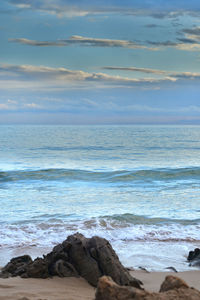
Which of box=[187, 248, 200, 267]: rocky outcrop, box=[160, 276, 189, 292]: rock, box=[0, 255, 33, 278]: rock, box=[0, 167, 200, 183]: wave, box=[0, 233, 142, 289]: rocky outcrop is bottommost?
box=[0, 167, 200, 183]: wave

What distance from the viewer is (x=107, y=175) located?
25.6m

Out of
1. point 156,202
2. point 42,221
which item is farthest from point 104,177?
point 42,221

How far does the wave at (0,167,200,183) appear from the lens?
24.3 metres

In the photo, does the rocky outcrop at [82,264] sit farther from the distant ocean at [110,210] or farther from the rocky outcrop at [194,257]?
the rocky outcrop at [194,257]

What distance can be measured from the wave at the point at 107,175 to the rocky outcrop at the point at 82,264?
699 inches

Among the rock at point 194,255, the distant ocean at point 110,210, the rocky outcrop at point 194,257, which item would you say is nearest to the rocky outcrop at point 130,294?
the distant ocean at point 110,210

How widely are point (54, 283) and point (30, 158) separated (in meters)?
31.9

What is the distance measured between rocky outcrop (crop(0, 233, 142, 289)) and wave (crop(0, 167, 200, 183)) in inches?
699

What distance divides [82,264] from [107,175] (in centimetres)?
1992

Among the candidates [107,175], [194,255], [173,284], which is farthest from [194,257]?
[107,175]

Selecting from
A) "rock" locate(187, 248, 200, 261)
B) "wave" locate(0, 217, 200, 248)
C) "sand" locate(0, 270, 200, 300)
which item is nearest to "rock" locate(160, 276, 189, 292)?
"sand" locate(0, 270, 200, 300)

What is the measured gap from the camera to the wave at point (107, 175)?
24344 millimetres

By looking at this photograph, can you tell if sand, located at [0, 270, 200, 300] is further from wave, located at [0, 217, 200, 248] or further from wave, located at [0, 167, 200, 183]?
wave, located at [0, 167, 200, 183]

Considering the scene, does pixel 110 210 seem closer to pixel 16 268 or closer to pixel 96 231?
pixel 96 231
